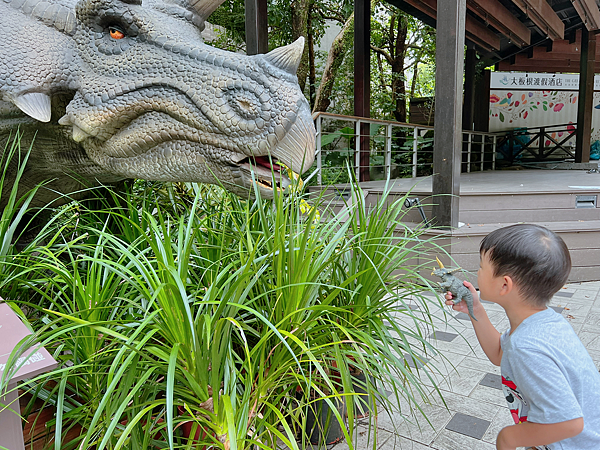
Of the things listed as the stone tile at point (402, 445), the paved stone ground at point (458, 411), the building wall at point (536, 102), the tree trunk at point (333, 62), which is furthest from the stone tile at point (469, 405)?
the building wall at point (536, 102)

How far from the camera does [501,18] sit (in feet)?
22.4

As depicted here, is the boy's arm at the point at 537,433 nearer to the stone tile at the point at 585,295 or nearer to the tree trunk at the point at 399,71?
the stone tile at the point at 585,295

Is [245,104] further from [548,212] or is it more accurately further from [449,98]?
[548,212]

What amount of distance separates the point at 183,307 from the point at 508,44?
1072 cm

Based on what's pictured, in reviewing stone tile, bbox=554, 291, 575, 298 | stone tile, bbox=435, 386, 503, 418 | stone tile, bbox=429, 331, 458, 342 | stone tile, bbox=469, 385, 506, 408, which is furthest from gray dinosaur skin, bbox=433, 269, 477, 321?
stone tile, bbox=554, 291, 575, 298

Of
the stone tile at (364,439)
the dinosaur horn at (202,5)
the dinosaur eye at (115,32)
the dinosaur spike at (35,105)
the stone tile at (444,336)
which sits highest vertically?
the dinosaur horn at (202,5)

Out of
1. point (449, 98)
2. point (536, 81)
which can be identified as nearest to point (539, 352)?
point (449, 98)

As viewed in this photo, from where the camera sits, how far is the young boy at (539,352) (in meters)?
1.07

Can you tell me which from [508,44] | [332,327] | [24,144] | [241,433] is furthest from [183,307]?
[508,44]

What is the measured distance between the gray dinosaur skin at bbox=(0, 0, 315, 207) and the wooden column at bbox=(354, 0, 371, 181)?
525 centimetres

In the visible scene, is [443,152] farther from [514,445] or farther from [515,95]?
[515,95]

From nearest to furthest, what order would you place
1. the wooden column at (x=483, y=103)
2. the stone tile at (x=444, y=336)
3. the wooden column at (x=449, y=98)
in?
1. the stone tile at (x=444, y=336)
2. the wooden column at (x=449, y=98)
3. the wooden column at (x=483, y=103)

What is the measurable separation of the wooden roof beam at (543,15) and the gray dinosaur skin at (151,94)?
6260 millimetres

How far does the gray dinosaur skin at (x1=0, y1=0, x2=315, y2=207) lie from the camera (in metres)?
1.39
